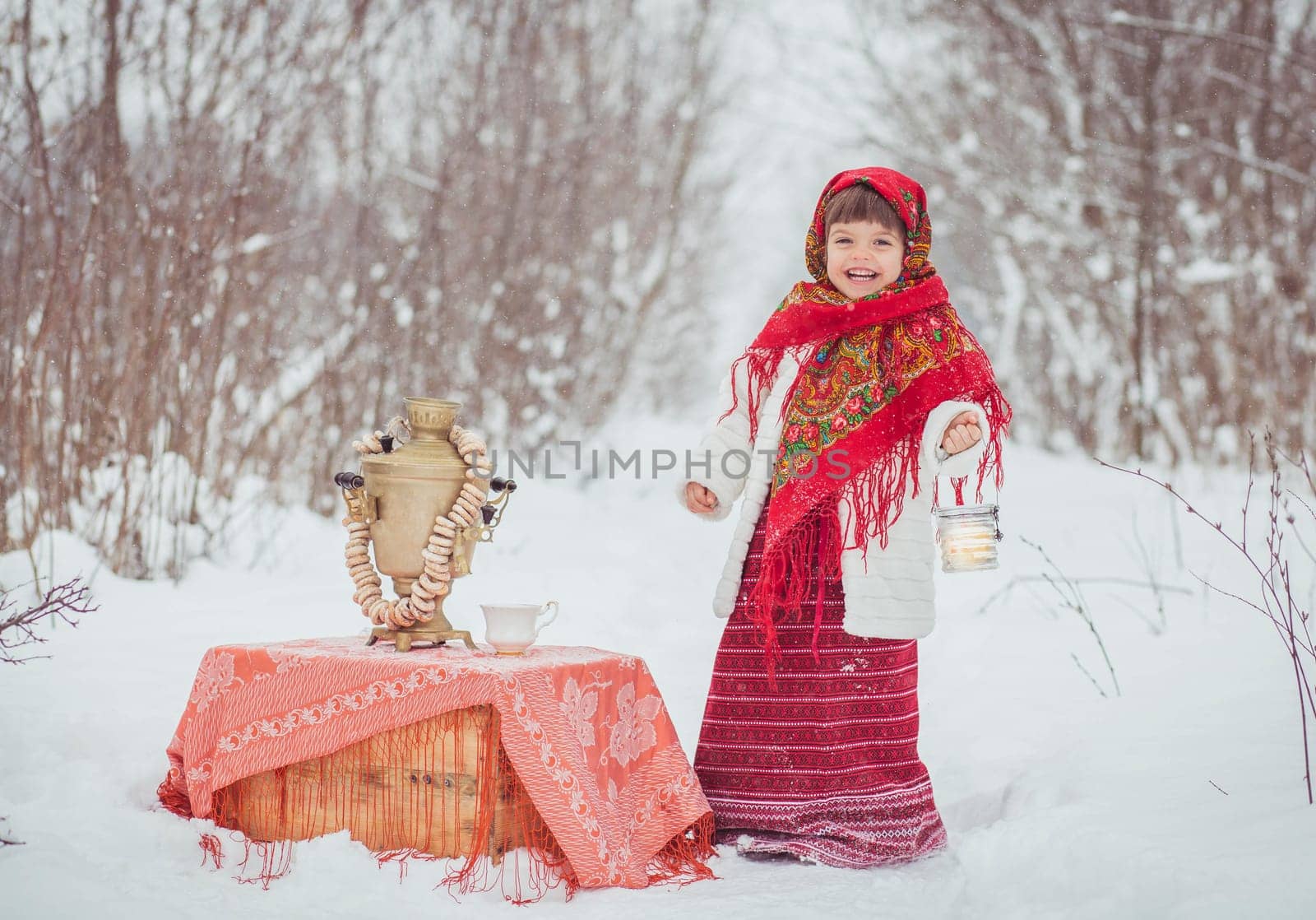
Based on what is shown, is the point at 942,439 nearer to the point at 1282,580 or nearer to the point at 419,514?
the point at 419,514

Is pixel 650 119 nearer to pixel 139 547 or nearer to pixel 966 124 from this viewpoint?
pixel 966 124

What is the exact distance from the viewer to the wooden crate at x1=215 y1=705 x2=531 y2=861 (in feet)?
7.69

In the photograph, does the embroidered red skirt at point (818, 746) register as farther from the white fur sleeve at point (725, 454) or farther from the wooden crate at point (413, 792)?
the wooden crate at point (413, 792)

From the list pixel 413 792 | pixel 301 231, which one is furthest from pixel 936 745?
pixel 301 231

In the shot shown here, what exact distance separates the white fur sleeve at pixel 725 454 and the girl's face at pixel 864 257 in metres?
0.38

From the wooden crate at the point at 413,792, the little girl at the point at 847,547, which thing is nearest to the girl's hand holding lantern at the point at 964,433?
the little girl at the point at 847,547

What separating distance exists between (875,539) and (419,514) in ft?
3.62

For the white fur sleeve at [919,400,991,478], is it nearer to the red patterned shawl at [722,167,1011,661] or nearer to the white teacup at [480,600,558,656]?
the red patterned shawl at [722,167,1011,661]

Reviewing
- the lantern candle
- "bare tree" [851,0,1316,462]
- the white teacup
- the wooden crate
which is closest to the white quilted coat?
the lantern candle

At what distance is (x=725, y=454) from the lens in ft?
9.55

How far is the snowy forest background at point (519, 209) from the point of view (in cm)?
466

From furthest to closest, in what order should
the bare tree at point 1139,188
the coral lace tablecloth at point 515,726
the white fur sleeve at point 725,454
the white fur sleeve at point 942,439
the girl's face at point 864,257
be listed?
1. the bare tree at point 1139,188
2. the white fur sleeve at point 725,454
3. the girl's face at point 864,257
4. the white fur sleeve at point 942,439
5. the coral lace tablecloth at point 515,726

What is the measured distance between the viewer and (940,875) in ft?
8.25

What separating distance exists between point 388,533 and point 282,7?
12.0 ft
